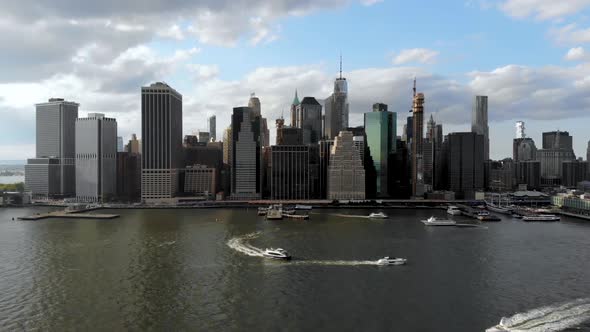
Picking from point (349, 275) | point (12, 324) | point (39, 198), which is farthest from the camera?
point (39, 198)

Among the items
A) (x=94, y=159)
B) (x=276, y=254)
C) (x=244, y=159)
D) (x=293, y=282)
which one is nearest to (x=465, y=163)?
(x=244, y=159)

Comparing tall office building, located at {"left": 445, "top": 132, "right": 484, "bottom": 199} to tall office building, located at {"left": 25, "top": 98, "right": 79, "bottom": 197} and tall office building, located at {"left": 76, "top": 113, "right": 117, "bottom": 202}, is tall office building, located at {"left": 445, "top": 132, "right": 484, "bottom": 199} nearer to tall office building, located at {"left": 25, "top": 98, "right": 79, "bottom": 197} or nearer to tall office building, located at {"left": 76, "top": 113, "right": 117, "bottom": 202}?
tall office building, located at {"left": 76, "top": 113, "right": 117, "bottom": 202}

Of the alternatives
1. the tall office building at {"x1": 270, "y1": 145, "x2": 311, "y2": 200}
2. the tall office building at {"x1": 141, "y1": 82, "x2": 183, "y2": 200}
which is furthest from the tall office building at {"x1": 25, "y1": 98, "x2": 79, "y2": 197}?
the tall office building at {"x1": 270, "y1": 145, "x2": 311, "y2": 200}

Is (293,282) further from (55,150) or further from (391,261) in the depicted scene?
(55,150)

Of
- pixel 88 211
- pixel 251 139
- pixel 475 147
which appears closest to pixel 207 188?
pixel 251 139

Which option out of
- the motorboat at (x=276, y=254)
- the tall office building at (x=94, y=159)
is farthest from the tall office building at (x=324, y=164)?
the motorboat at (x=276, y=254)

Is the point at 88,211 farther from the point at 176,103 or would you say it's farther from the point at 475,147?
the point at 475,147

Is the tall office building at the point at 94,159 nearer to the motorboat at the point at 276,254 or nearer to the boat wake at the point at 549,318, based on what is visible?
the motorboat at the point at 276,254
